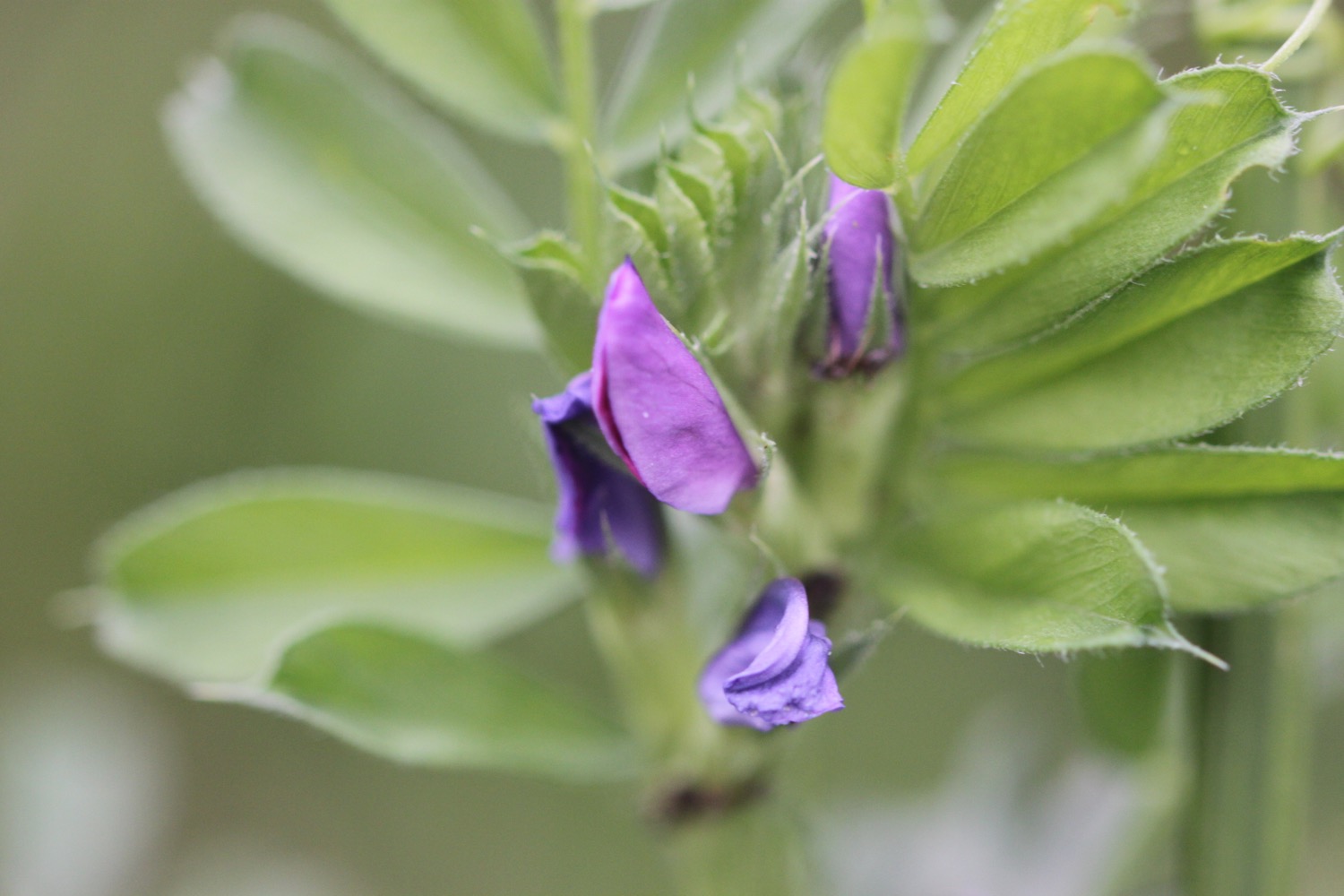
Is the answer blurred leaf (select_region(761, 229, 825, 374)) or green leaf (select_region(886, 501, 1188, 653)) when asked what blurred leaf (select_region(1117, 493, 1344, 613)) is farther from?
blurred leaf (select_region(761, 229, 825, 374))

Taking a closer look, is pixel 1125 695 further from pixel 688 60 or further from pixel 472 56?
pixel 472 56

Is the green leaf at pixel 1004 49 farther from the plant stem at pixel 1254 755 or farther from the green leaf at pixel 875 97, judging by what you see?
the plant stem at pixel 1254 755

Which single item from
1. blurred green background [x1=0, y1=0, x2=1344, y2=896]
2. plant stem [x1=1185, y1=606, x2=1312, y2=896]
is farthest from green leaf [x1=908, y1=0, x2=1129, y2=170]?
blurred green background [x1=0, y1=0, x2=1344, y2=896]

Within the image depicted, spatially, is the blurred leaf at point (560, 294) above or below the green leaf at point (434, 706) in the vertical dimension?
above

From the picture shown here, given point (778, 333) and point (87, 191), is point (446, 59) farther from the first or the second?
point (87, 191)

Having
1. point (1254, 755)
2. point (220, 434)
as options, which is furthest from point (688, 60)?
point (220, 434)

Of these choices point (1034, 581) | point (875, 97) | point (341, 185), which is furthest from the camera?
point (341, 185)

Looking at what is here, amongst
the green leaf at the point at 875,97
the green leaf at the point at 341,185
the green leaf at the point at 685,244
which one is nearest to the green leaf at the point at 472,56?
the green leaf at the point at 341,185
